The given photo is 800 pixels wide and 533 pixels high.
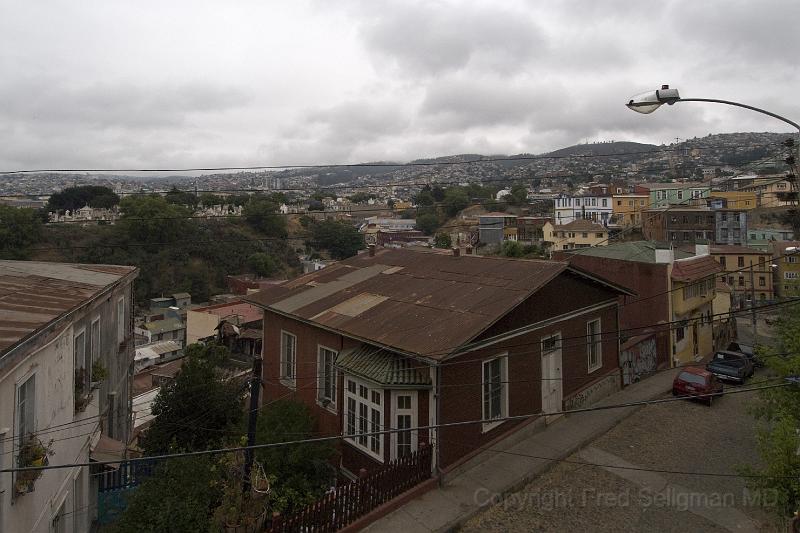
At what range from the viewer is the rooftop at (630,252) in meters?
23.0

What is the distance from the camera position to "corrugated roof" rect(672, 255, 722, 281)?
2200cm

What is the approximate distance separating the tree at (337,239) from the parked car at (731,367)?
66661 mm

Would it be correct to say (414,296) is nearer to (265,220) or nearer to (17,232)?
(17,232)

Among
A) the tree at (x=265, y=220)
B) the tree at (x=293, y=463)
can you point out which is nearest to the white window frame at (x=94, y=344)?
the tree at (x=293, y=463)

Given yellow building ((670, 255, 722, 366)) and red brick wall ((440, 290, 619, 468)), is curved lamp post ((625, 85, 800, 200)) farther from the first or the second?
yellow building ((670, 255, 722, 366))

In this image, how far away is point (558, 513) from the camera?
31.8ft

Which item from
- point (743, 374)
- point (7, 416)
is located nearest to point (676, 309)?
point (743, 374)

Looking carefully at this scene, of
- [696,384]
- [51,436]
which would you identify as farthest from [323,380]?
[696,384]

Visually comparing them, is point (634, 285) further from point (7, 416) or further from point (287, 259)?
point (287, 259)

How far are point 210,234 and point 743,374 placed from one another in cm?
8197

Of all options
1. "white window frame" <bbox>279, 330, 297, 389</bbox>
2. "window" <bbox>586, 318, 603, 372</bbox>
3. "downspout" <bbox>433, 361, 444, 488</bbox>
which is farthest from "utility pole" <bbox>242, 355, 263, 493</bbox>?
"window" <bbox>586, 318, 603, 372</bbox>

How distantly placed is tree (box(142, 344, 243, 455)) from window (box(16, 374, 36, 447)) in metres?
8.68

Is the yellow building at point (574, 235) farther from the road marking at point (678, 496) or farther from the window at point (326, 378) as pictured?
the window at point (326, 378)

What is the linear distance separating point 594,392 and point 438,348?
7.57m
